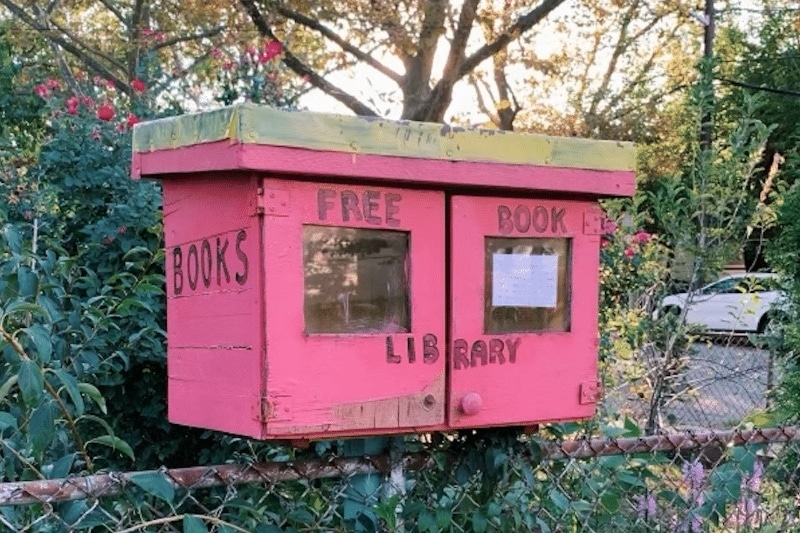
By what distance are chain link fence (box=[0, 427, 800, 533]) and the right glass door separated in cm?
14

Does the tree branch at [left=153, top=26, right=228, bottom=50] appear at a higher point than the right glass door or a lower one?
higher

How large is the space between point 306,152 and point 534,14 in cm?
1039

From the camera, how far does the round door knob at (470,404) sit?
1.74 m

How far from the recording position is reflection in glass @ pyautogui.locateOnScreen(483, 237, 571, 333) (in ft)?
5.96

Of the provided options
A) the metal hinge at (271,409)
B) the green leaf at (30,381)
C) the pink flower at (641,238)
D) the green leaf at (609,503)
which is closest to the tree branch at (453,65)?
the pink flower at (641,238)

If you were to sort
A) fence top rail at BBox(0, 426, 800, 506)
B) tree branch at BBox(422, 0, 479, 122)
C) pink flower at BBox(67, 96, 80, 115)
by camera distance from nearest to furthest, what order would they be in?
fence top rail at BBox(0, 426, 800, 506)
pink flower at BBox(67, 96, 80, 115)
tree branch at BBox(422, 0, 479, 122)

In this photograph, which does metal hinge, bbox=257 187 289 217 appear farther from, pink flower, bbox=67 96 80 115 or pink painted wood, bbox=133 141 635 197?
pink flower, bbox=67 96 80 115

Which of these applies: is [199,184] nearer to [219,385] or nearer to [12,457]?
[219,385]

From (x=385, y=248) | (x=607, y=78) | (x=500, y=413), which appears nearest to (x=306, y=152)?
(x=385, y=248)

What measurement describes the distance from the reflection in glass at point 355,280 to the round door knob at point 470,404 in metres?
0.17

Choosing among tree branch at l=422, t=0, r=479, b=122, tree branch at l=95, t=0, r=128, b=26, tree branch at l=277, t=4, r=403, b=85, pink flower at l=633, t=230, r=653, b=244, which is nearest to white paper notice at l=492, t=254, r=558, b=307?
pink flower at l=633, t=230, r=653, b=244

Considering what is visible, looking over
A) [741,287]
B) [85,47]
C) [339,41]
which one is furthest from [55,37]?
[741,287]

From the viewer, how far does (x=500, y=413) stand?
5.90 feet

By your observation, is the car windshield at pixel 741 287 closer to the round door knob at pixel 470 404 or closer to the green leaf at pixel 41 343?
the round door knob at pixel 470 404
